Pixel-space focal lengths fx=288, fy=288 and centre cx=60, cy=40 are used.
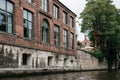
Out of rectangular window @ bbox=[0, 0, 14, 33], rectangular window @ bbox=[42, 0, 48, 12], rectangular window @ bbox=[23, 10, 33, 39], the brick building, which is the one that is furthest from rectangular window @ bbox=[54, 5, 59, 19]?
rectangular window @ bbox=[0, 0, 14, 33]

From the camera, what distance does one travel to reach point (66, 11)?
124ft

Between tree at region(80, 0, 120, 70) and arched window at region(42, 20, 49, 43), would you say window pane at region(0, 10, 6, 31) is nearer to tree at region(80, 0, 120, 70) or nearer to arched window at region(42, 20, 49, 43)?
arched window at region(42, 20, 49, 43)

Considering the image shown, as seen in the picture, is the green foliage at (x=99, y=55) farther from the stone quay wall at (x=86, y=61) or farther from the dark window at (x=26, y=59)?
the dark window at (x=26, y=59)

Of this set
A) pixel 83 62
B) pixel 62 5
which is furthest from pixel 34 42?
pixel 83 62

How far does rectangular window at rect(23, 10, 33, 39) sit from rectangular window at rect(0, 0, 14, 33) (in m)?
2.53

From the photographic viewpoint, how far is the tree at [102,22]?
46406 millimetres

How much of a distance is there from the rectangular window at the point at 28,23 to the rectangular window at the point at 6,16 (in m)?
2.53

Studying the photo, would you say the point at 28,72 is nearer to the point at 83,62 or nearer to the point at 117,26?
the point at 83,62

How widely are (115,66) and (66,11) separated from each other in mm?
24498

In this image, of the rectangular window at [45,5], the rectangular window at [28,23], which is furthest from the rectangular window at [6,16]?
the rectangular window at [45,5]

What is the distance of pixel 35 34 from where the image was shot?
2742 cm

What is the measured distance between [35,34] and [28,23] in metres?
1.67

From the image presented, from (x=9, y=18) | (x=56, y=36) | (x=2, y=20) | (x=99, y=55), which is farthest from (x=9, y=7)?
(x=99, y=55)

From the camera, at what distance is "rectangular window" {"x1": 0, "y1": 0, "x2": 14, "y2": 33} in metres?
21.5
